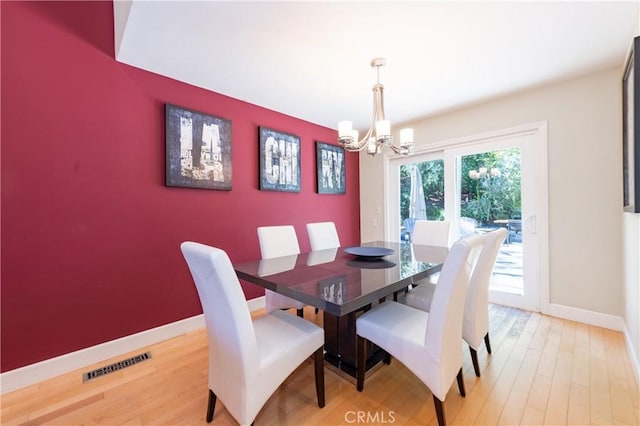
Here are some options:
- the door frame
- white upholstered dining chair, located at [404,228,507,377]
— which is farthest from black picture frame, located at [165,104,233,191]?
the door frame

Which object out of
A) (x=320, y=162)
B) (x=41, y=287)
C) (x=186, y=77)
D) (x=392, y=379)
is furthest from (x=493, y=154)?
(x=41, y=287)

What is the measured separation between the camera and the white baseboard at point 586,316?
238 cm

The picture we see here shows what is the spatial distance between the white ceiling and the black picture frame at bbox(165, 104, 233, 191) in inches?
14.0

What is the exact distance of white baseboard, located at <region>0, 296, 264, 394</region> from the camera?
1748mm

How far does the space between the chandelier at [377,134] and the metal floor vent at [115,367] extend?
2.26 m

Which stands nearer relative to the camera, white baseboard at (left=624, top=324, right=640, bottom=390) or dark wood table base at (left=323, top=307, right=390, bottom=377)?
white baseboard at (left=624, top=324, right=640, bottom=390)

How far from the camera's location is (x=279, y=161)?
3.27 m

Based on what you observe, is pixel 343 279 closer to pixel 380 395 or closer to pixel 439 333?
pixel 439 333

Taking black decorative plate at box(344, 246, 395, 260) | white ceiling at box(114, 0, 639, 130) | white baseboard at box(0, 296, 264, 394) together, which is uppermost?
white ceiling at box(114, 0, 639, 130)

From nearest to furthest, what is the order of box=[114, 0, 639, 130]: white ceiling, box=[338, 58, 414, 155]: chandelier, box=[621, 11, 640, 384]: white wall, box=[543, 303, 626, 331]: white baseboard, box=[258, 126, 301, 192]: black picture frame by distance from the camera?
box=[114, 0, 639, 130]: white ceiling < box=[621, 11, 640, 384]: white wall < box=[338, 58, 414, 155]: chandelier < box=[543, 303, 626, 331]: white baseboard < box=[258, 126, 301, 192]: black picture frame

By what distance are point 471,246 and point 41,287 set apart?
2.70 m

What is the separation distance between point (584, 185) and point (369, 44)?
240cm

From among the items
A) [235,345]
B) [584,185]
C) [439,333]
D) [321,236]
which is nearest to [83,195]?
[235,345]

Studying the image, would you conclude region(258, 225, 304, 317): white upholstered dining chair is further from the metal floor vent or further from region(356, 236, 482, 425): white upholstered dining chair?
the metal floor vent
